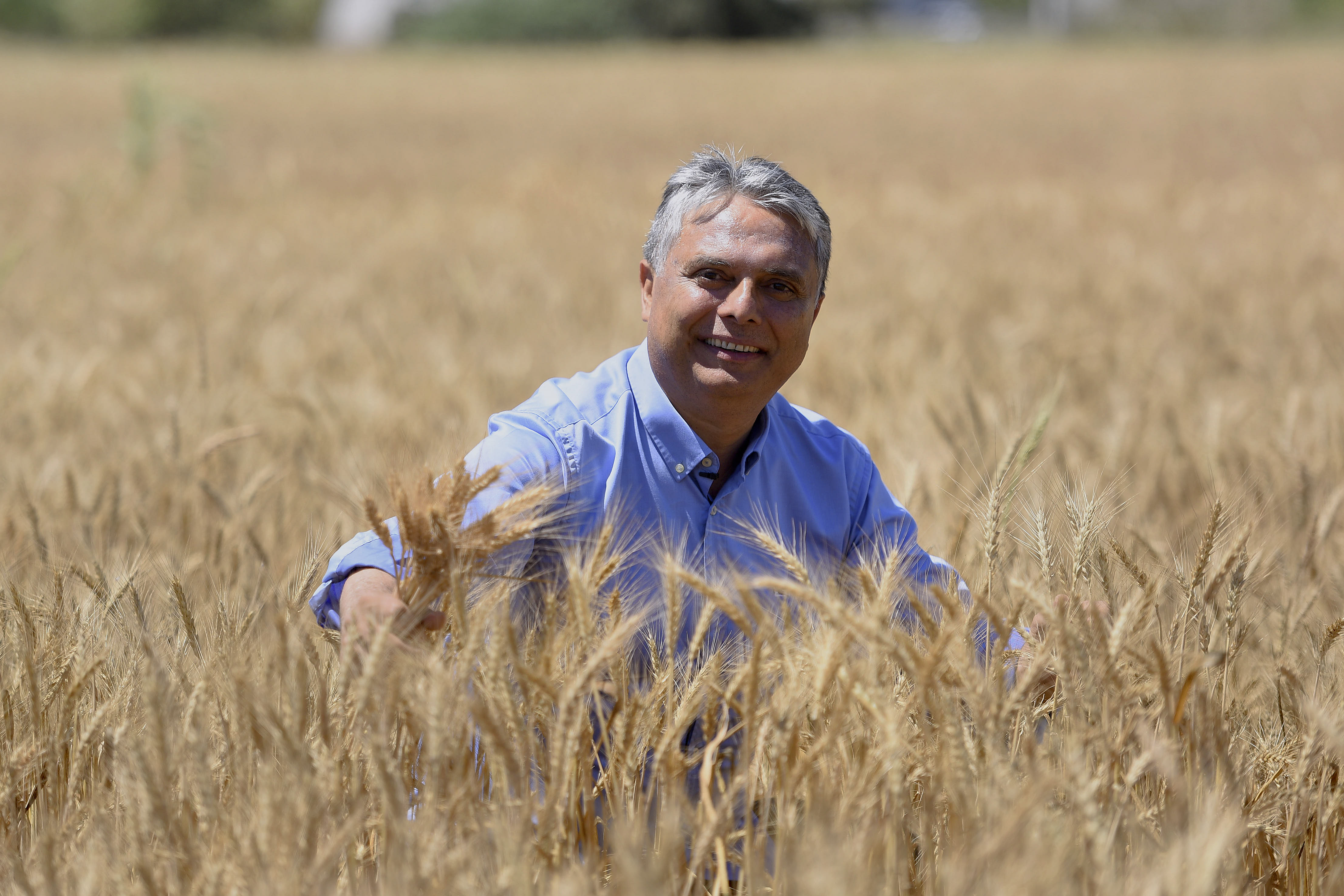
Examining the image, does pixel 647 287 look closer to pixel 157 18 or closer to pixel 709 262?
pixel 709 262

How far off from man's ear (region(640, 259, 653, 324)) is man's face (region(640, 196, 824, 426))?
9cm

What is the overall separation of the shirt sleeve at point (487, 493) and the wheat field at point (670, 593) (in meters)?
0.04

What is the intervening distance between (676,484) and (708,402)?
141 mm

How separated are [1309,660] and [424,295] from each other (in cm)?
498

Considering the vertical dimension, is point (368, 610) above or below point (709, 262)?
below

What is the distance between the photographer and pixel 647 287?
1917mm

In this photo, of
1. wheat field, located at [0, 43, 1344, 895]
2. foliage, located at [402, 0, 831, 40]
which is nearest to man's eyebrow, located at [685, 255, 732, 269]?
wheat field, located at [0, 43, 1344, 895]

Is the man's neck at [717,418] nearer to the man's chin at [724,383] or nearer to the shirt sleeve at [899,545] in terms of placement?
the man's chin at [724,383]

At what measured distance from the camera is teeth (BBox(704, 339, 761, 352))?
1.70 metres

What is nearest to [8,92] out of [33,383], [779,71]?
[779,71]

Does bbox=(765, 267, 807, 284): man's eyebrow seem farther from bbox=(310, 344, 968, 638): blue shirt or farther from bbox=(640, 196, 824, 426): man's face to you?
bbox=(310, 344, 968, 638): blue shirt

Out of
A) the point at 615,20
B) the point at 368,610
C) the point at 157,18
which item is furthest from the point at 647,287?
the point at 157,18

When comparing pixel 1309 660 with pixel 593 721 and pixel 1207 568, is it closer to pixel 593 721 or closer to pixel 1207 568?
pixel 1207 568

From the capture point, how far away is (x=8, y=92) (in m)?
18.9
